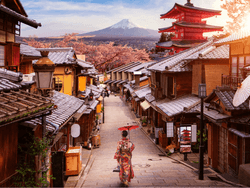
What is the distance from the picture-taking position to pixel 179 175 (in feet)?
35.4

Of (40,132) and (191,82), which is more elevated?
(191,82)

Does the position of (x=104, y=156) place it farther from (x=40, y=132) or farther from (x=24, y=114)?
(x=24, y=114)

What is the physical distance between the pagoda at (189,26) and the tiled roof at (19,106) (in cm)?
2925

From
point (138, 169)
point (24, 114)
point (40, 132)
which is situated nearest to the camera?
point (24, 114)

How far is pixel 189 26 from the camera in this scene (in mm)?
33094

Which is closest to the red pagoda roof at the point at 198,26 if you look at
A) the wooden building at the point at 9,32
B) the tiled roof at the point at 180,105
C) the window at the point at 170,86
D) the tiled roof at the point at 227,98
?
the window at the point at 170,86

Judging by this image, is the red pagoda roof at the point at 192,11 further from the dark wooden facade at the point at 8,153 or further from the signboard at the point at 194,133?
the dark wooden facade at the point at 8,153

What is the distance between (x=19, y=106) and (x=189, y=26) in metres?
31.5

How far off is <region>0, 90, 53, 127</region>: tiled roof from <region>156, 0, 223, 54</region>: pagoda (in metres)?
29.2

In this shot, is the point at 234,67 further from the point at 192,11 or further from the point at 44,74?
the point at 192,11

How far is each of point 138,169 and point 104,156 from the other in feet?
14.7

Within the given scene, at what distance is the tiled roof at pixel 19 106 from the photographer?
4844 mm

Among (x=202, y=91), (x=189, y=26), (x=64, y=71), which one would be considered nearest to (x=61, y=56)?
(x=64, y=71)

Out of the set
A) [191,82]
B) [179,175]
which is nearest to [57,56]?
[191,82]
